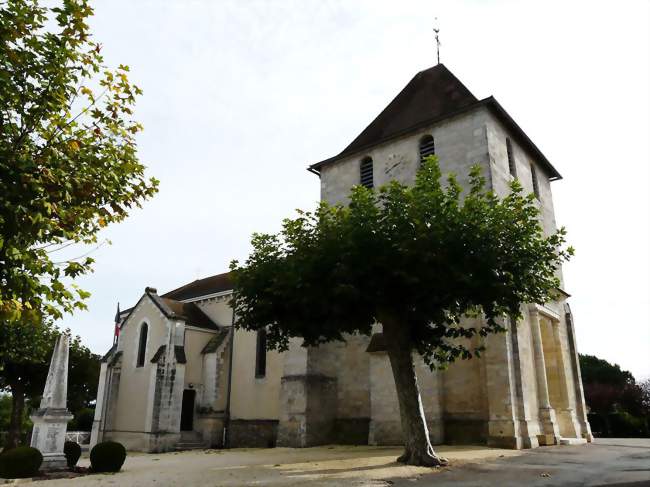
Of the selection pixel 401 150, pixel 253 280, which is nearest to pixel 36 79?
pixel 253 280

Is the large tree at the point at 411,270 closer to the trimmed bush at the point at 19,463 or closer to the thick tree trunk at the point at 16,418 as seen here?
the trimmed bush at the point at 19,463

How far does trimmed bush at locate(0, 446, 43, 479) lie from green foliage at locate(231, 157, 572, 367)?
20.7 feet

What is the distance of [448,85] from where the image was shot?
23844 mm

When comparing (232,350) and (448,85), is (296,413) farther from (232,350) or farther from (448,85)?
(448,85)

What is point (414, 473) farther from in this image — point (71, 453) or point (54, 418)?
point (71, 453)

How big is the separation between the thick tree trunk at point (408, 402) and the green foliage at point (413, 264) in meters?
0.39

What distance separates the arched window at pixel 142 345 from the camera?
27641mm

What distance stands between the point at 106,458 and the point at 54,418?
1.92 m

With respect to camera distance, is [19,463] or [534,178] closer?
[19,463]

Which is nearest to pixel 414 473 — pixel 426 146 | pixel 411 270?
pixel 411 270

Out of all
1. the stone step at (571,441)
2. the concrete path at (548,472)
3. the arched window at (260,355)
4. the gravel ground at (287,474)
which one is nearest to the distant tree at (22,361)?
the arched window at (260,355)

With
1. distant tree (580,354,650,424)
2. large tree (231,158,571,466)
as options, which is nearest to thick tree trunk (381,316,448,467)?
large tree (231,158,571,466)

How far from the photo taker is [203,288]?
106ft

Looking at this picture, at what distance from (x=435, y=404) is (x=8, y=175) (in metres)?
14.9
